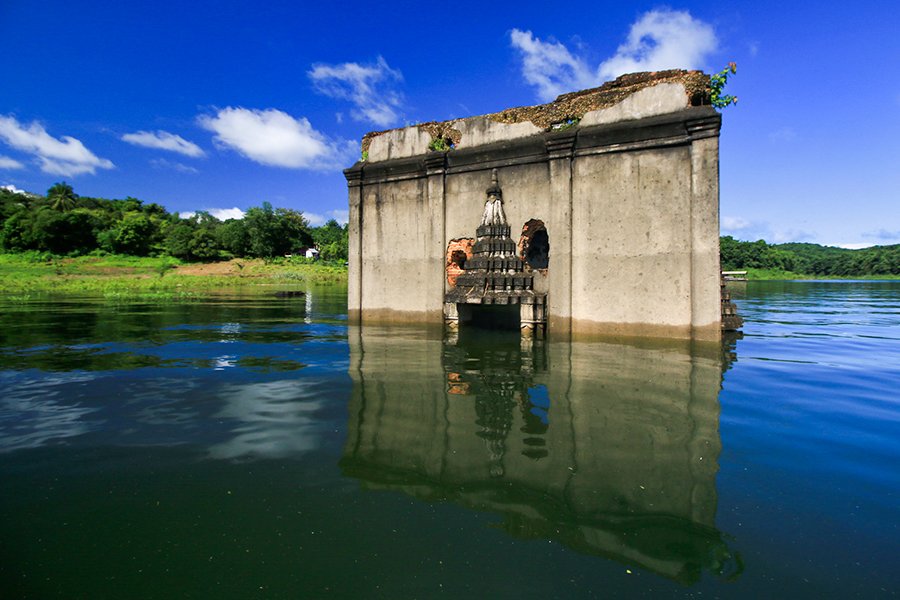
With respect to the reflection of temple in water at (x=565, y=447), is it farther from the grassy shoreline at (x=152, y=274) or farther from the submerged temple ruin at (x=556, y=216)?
the grassy shoreline at (x=152, y=274)

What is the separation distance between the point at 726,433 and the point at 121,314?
1935 cm

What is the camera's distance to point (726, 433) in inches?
177

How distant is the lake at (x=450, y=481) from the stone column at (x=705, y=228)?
2.05 m

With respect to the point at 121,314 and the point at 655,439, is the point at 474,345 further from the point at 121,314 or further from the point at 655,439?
the point at 121,314

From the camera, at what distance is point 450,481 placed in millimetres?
3484

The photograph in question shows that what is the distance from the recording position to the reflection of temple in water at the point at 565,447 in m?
2.80

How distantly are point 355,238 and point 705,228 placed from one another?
30.0ft

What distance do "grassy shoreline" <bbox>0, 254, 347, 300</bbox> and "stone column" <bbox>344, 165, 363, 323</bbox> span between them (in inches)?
908

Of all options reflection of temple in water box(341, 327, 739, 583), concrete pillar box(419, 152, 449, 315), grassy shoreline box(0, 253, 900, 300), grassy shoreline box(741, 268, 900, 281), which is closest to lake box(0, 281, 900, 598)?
reflection of temple in water box(341, 327, 739, 583)

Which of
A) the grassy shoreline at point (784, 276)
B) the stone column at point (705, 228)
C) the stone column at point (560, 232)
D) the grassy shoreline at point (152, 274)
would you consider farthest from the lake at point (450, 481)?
the grassy shoreline at point (784, 276)

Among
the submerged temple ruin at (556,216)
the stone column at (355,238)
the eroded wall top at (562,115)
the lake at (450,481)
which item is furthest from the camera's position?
the stone column at (355,238)

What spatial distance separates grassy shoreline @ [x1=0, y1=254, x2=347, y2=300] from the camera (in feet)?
113

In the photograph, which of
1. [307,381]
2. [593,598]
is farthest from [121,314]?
[593,598]

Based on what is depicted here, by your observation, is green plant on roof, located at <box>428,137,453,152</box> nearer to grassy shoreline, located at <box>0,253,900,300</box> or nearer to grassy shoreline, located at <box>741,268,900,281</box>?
grassy shoreline, located at <box>0,253,900,300</box>
